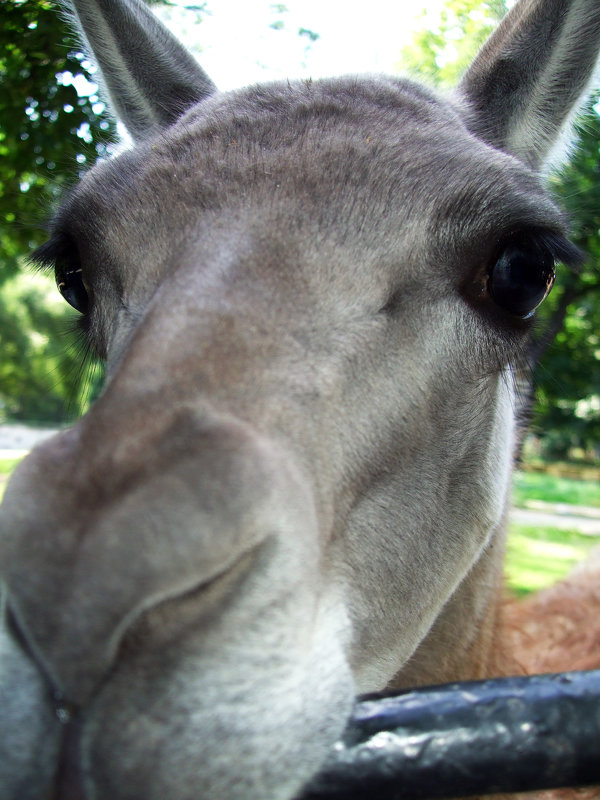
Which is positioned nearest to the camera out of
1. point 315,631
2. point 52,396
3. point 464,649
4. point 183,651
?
point 183,651

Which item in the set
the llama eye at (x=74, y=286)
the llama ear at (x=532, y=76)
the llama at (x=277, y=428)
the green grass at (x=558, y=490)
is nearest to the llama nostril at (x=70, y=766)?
the llama at (x=277, y=428)

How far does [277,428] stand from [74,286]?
1.64 metres

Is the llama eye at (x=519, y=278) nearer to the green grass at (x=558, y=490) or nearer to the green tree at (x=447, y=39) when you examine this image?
the green tree at (x=447, y=39)

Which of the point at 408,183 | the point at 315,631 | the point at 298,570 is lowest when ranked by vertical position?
the point at 315,631

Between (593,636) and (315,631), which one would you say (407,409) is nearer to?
(315,631)

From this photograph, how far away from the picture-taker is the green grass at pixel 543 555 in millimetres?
12359

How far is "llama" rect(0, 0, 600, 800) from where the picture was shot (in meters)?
1.30

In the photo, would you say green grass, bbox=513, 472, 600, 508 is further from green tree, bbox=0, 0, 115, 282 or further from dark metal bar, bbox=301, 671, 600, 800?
dark metal bar, bbox=301, 671, 600, 800

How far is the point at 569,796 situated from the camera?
10.1 ft

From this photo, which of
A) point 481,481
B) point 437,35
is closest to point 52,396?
point 437,35

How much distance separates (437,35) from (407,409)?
5.51 m

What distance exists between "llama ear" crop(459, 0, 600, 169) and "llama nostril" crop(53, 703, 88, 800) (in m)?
2.72

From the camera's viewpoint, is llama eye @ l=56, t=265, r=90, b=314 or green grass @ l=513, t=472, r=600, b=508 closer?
llama eye @ l=56, t=265, r=90, b=314

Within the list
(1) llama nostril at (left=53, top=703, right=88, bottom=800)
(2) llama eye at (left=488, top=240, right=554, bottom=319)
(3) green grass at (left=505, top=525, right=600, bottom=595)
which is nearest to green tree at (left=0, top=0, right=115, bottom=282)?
(2) llama eye at (left=488, top=240, right=554, bottom=319)
